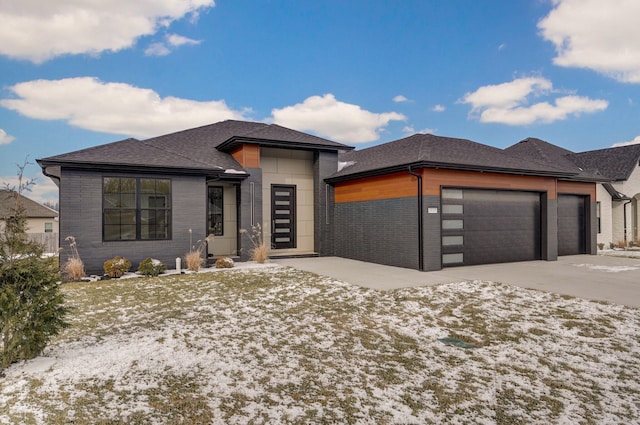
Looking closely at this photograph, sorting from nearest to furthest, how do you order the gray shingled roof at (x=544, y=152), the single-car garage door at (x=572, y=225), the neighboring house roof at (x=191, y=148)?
the neighboring house roof at (x=191, y=148) → the single-car garage door at (x=572, y=225) → the gray shingled roof at (x=544, y=152)

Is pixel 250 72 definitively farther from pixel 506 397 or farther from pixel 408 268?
pixel 506 397

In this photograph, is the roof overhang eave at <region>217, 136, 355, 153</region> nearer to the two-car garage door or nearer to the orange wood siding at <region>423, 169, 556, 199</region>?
the orange wood siding at <region>423, 169, 556, 199</region>

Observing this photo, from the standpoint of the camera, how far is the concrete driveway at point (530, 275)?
24.4 feet

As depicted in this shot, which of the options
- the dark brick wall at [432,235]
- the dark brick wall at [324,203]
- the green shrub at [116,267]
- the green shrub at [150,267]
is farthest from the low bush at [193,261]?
the dark brick wall at [432,235]

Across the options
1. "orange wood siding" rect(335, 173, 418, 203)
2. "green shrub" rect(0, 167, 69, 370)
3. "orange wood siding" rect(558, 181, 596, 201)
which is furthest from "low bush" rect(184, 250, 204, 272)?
"orange wood siding" rect(558, 181, 596, 201)

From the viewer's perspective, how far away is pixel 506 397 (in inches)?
123

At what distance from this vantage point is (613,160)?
20.1 metres

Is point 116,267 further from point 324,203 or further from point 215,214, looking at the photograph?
point 324,203

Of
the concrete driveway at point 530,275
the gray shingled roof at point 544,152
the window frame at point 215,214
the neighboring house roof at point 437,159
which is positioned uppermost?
the gray shingled roof at point 544,152

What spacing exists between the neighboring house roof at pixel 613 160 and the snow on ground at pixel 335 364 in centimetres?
1736

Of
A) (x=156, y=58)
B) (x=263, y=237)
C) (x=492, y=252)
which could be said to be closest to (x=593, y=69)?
(x=492, y=252)

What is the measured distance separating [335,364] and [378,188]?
27.2 ft

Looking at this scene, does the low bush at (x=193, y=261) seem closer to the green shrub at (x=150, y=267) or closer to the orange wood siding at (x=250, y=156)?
the green shrub at (x=150, y=267)

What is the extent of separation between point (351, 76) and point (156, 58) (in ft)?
32.8
